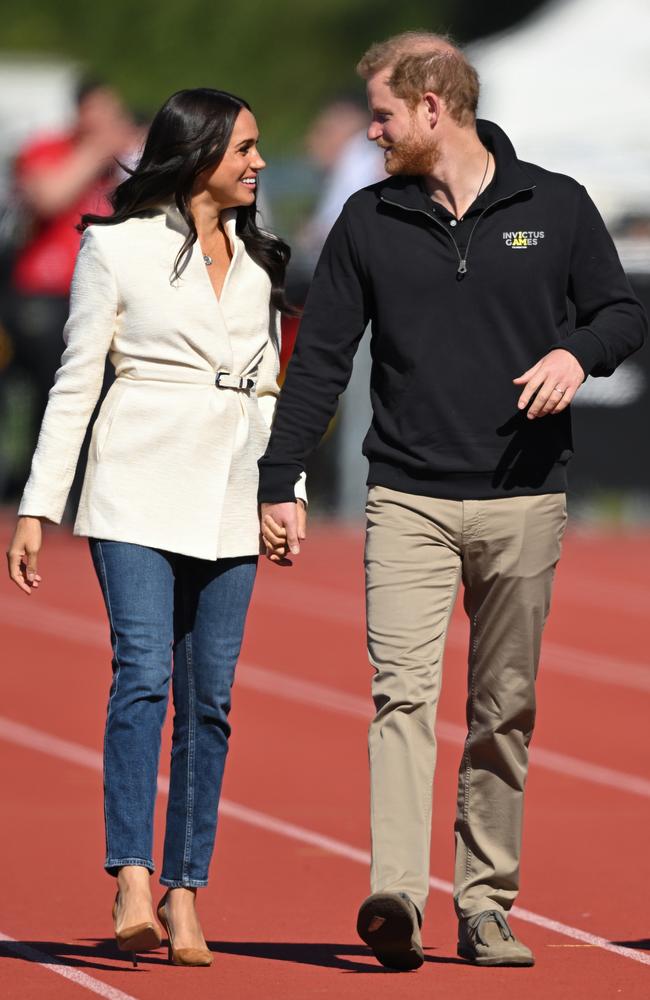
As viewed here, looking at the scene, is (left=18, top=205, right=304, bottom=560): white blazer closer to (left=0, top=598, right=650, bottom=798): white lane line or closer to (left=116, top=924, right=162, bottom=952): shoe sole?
(left=116, top=924, right=162, bottom=952): shoe sole

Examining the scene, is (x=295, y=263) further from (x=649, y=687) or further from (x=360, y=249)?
(x=360, y=249)

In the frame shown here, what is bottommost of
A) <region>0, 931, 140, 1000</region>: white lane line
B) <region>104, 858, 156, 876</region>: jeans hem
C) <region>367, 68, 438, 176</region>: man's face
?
<region>0, 931, 140, 1000</region>: white lane line

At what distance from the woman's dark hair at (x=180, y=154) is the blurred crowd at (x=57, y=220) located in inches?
322

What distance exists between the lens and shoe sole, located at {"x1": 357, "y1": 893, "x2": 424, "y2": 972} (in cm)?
504

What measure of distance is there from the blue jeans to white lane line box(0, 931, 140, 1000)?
259 mm

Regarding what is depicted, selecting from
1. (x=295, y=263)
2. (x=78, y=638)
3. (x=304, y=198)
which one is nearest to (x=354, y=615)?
(x=78, y=638)

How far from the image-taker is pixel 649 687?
35.2 ft

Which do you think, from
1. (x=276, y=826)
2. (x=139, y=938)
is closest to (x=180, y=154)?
(x=139, y=938)

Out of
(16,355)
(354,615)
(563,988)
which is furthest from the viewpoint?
(16,355)

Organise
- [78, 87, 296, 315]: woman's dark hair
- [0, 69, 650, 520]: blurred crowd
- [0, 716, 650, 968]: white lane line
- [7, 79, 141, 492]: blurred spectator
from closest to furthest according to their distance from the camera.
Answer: [78, 87, 296, 315]: woman's dark hair → [0, 716, 650, 968]: white lane line → [7, 79, 141, 492]: blurred spectator → [0, 69, 650, 520]: blurred crowd

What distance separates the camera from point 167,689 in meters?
5.34

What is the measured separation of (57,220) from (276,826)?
840 cm

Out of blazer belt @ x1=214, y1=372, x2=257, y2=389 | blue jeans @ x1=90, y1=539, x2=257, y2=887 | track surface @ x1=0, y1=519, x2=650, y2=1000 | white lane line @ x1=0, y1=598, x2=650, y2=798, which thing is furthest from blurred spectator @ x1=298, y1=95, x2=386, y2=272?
blue jeans @ x1=90, y1=539, x2=257, y2=887

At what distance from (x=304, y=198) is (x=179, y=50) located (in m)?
24.2
